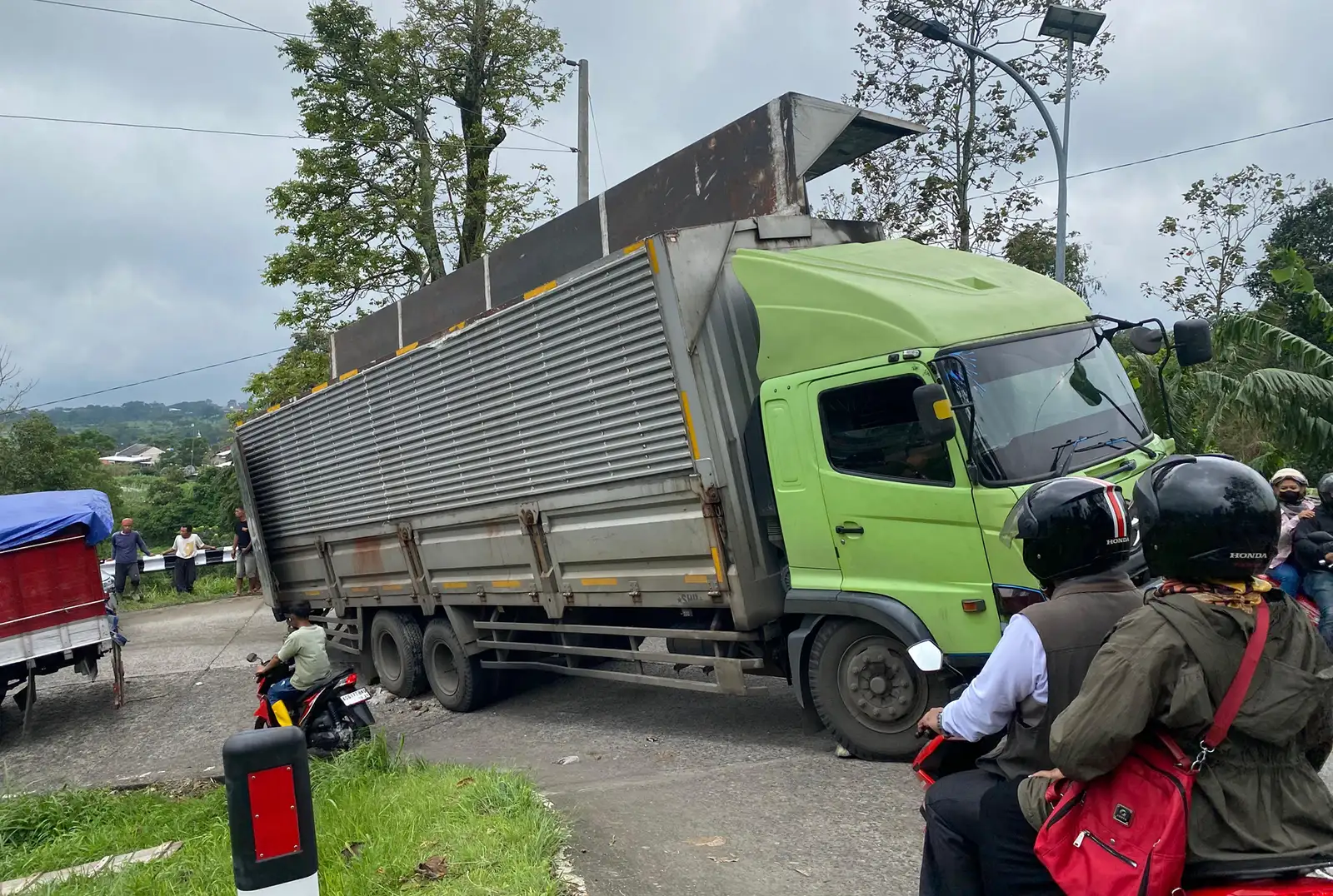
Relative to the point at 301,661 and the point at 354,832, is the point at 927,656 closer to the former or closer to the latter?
the point at 354,832

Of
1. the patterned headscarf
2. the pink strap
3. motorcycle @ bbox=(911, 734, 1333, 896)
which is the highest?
the patterned headscarf

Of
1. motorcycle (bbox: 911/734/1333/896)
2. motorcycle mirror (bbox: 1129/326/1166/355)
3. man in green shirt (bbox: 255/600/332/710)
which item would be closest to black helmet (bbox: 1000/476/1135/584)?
motorcycle (bbox: 911/734/1333/896)

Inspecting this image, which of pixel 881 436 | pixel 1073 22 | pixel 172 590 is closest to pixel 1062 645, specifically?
pixel 881 436

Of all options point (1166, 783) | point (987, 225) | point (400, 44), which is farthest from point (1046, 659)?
point (400, 44)

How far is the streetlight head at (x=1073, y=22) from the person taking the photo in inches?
489

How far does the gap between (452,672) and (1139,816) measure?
26.8 feet

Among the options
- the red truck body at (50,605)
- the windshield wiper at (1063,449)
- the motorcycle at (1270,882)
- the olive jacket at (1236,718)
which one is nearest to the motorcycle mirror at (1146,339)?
the windshield wiper at (1063,449)

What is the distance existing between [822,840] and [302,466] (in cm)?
817

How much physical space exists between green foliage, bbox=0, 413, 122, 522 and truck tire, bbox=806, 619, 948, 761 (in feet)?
81.0

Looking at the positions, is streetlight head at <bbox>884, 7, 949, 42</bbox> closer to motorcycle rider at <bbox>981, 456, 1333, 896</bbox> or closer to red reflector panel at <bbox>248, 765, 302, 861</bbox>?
motorcycle rider at <bbox>981, 456, 1333, 896</bbox>

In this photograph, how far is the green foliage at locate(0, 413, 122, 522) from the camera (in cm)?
2614

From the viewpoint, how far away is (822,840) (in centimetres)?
471

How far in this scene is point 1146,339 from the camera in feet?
18.9

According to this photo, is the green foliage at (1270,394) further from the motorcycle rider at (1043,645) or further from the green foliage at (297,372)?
the green foliage at (297,372)
